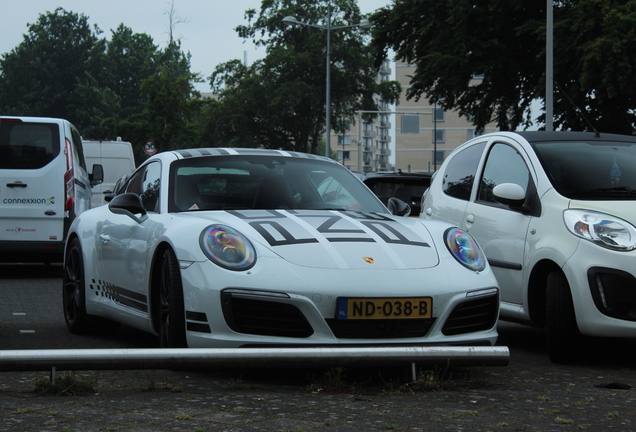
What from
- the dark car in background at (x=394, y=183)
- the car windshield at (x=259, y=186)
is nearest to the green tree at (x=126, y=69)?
the dark car in background at (x=394, y=183)

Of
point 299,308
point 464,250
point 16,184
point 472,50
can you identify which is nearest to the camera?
point 299,308

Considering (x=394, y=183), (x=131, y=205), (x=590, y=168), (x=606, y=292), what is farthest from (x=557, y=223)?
(x=394, y=183)

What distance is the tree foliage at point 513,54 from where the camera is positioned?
2098 centimetres

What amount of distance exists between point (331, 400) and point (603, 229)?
2.27 m

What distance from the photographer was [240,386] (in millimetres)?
4848

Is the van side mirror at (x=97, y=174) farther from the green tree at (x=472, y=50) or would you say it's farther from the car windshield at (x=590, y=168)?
the green tree at (x=472, y=50)

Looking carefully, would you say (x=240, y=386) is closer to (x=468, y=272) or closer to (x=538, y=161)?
(x=468, y=272)

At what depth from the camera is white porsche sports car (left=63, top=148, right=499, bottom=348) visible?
16.6 feet

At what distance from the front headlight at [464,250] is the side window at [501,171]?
124 cm

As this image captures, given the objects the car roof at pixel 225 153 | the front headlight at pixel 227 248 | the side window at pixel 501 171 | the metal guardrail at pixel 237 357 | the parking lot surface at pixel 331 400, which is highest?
the car roof at pixel 225 153

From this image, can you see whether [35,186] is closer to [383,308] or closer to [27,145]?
[27,145]

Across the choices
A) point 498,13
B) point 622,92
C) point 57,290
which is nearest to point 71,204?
point 57,290

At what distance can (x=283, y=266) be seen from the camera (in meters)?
5.12

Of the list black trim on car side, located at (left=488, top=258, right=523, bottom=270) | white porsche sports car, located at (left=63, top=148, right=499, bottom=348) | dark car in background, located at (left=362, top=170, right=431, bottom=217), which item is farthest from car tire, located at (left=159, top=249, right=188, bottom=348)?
dark car in background, located at (left=362, top=170, right=431, bottom=217)
